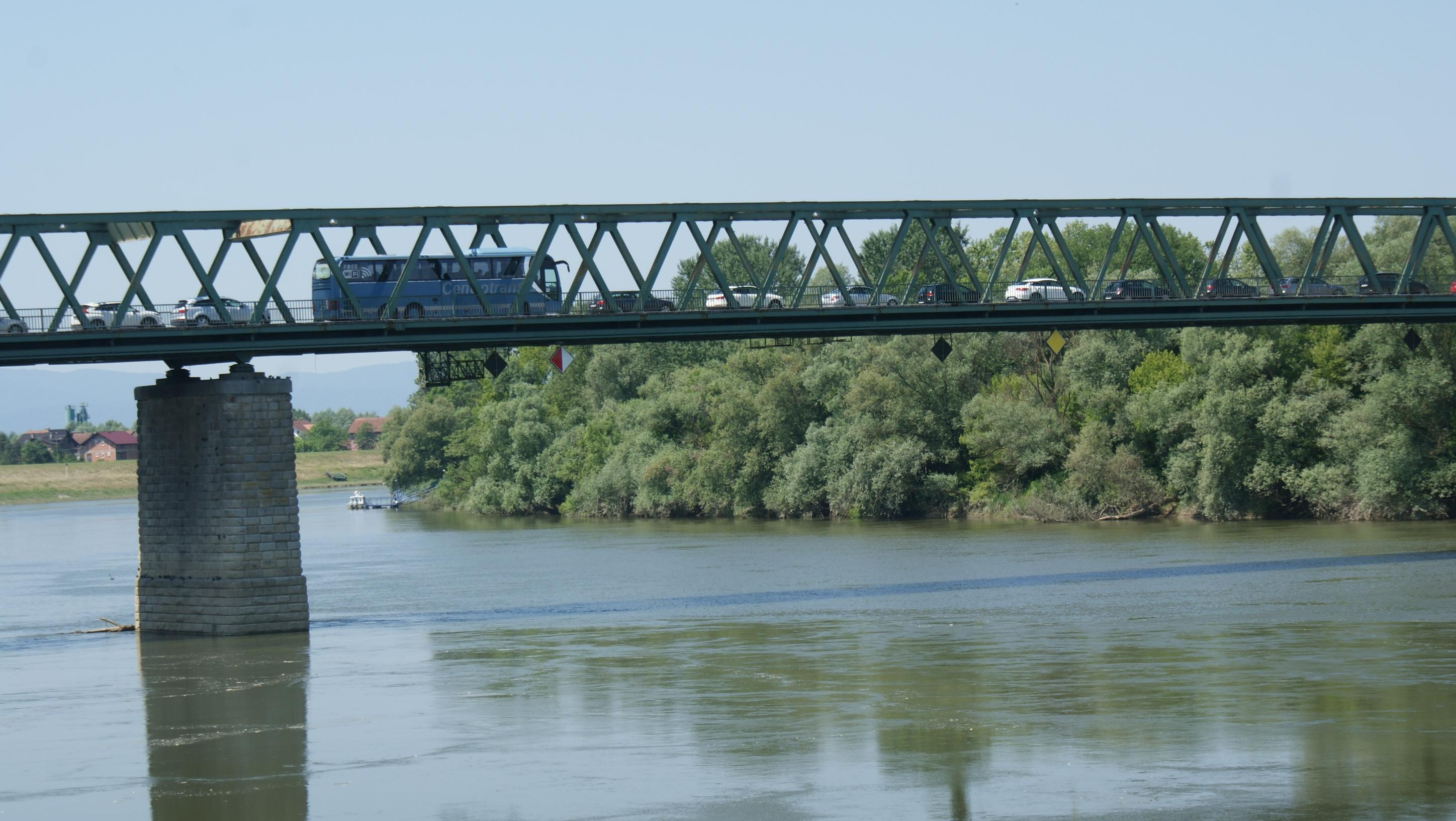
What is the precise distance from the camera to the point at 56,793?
26281 mm

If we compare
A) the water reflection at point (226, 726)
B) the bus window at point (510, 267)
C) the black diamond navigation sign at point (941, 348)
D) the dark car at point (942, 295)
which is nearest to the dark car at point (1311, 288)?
the dark car at point (942, 295)

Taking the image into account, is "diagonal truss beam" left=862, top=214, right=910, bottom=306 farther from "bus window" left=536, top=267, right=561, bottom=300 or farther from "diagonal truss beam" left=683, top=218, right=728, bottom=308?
"bus window" left=536, top=267, right=561, bottom=300

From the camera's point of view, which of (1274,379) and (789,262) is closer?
(1274,379)

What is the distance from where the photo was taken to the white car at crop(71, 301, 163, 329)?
46.7 meters

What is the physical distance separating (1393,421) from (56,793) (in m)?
59.0

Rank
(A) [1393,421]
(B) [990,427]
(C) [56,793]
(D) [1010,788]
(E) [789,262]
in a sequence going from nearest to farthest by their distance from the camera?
(D) [1010,788], (C) [56,793], (A) [1393,421], (B) [990,427], (E) [789,262]

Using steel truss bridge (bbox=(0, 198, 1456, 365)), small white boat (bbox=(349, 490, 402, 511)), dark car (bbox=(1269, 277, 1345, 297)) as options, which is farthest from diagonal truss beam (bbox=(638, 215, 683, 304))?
small white boat (bbox=(349, 490, 402, 511))

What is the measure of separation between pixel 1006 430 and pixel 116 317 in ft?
161

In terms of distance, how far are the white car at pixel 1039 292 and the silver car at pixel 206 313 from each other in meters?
24.9

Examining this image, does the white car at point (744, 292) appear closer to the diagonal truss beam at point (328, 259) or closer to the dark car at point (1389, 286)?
the diagonal truss beam at point (328, 259)

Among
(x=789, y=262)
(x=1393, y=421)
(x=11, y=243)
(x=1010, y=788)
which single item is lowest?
(x=1010, y=788)

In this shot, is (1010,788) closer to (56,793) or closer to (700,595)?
(56,793)

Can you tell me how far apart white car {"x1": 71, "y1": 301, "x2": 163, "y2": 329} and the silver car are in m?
0.60

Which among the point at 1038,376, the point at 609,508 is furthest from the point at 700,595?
the point at 609,508
